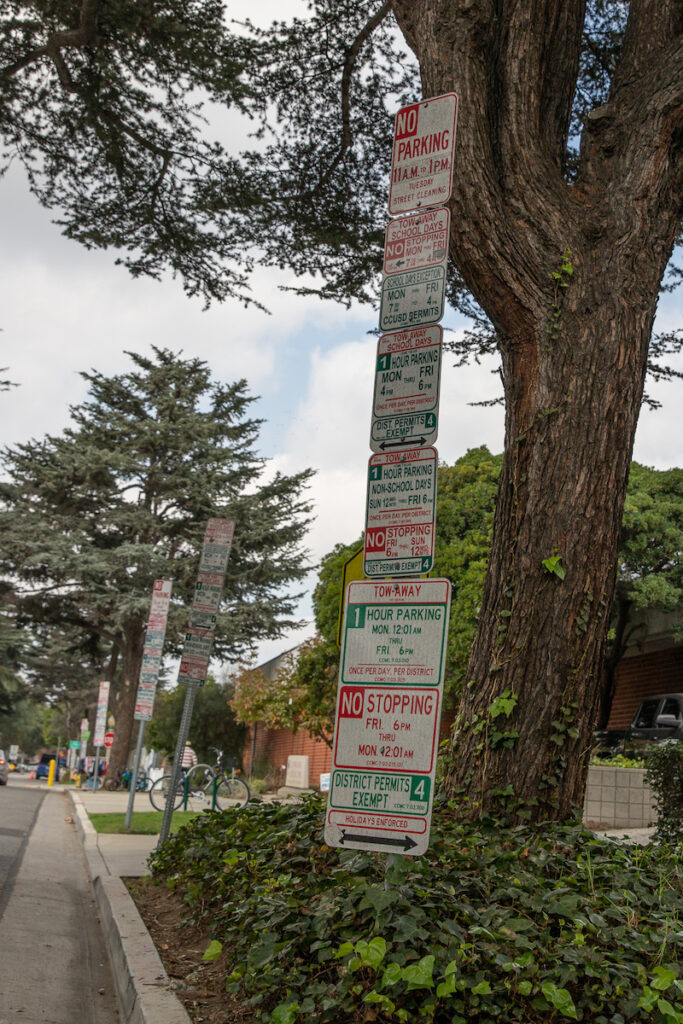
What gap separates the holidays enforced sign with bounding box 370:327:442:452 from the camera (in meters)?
3.89

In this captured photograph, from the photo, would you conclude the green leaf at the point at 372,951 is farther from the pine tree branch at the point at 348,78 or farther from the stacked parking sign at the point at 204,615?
the pine tree branch at the point at 348,78

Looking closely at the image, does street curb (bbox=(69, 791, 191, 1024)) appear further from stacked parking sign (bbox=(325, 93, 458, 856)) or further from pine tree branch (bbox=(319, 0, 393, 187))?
pine tree branch (bbox=(319, 0, 393, 187))

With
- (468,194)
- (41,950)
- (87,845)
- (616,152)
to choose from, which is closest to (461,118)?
(468,194)

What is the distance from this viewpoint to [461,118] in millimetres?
6652

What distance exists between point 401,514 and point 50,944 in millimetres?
4776

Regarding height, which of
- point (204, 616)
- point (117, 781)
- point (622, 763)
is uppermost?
point (204, 616)

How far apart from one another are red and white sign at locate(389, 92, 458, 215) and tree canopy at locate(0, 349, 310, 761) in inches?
1037

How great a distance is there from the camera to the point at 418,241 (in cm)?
414

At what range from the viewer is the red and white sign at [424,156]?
4156 millimetres

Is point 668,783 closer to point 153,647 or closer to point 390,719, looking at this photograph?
point 390,719

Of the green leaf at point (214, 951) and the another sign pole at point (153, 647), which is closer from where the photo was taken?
the green leaf at point (214, 951)

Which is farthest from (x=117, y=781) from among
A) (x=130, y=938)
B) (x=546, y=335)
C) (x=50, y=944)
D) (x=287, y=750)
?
(x=546, y=335)

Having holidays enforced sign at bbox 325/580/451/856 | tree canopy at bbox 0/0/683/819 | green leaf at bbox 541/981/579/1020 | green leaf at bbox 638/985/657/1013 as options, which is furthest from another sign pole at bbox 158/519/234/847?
green leaf at bbox 638/985/657/1013

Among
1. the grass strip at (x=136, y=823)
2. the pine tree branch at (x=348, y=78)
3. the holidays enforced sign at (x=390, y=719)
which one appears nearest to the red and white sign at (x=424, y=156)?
the holidays enforced sign at (x=390, y=719)
